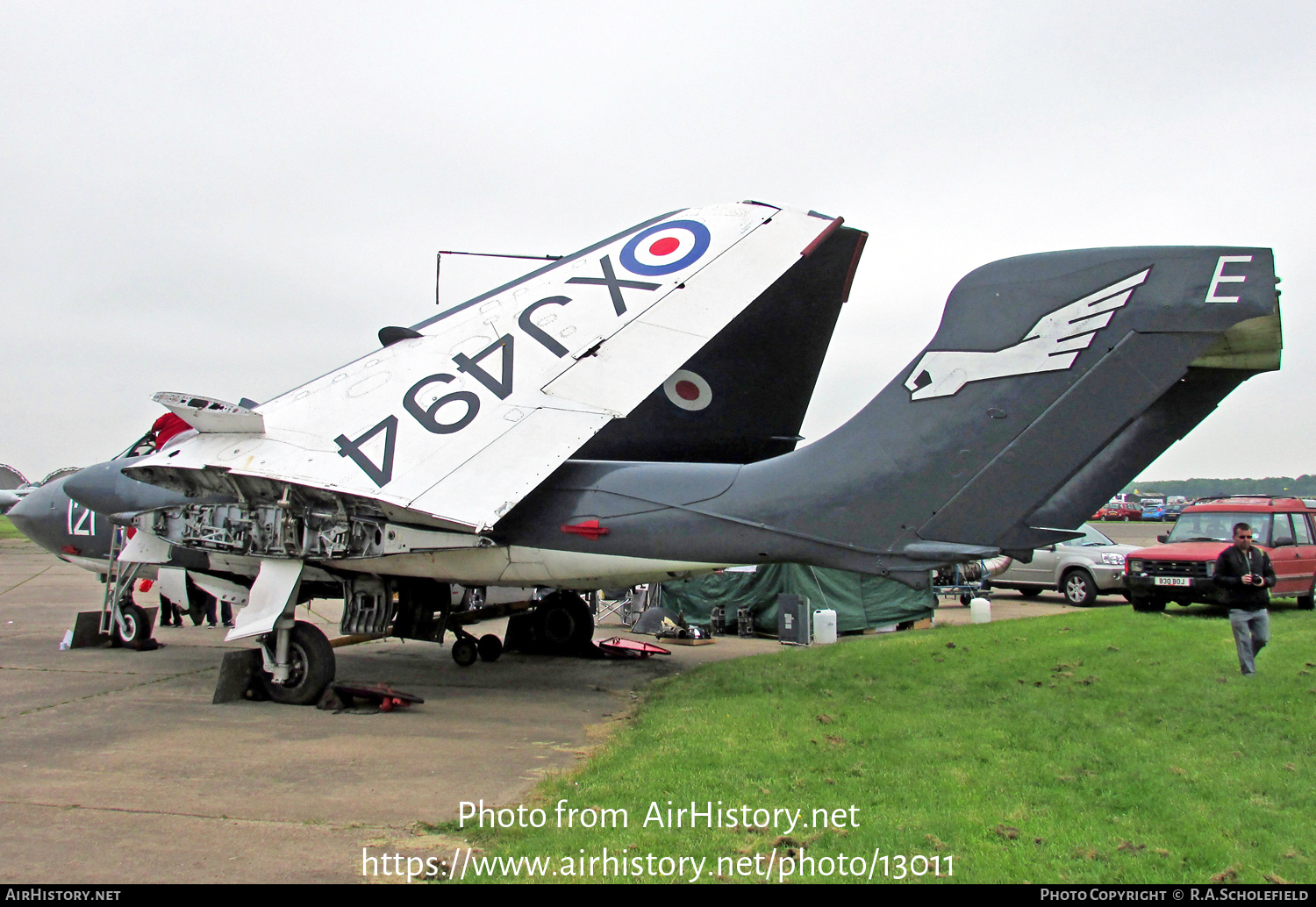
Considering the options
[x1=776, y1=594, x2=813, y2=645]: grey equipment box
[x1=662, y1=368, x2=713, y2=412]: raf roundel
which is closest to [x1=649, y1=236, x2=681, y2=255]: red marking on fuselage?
[x1=662, y1=368, x2=713, y2=412]: raf roundel

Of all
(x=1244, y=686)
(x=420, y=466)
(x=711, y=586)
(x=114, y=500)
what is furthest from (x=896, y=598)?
(x=114, y=500)

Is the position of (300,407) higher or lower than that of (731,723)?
higher

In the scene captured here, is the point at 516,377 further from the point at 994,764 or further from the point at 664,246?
the point at 994,764

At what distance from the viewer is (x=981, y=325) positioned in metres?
7.60

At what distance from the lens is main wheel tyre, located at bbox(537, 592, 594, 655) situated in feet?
41.5

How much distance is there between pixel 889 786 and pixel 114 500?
11.5m

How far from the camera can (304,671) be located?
890cm

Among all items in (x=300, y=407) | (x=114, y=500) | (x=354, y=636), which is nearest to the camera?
(x=300, y=407)

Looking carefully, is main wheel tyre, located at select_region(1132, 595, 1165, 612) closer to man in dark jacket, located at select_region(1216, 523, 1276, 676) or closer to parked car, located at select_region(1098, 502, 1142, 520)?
man in dark jacket, located at select_region(1216, 523, 1276, 676)

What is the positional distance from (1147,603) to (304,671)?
14.2 m

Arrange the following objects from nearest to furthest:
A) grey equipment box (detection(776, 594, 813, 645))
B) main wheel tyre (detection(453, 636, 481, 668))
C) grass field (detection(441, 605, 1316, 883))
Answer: grass field (detection(441, 605, 1316, 883)) < main wheel tyre (detection(453, 636, 481, 668)) < grey equipment box (detection(776, 594, 813, 645))

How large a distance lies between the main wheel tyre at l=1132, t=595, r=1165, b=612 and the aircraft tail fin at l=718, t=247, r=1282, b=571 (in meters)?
8.49

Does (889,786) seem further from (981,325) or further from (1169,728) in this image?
(981,325)

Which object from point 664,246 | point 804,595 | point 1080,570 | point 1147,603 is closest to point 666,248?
point 664,246
